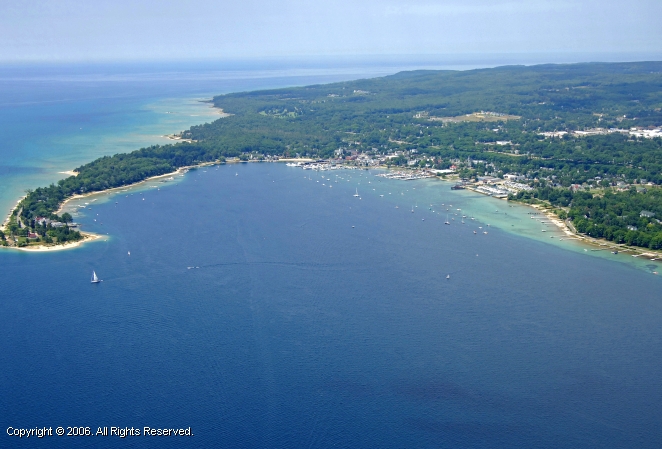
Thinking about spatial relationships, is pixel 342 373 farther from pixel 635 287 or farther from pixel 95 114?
pixel 95 114

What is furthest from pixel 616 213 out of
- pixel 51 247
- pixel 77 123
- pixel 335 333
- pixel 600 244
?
pixel 77 123

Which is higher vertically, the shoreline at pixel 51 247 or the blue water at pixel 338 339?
the shoreline at pixel 51 247

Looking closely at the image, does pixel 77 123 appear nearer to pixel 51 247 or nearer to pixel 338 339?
pixel 51 247

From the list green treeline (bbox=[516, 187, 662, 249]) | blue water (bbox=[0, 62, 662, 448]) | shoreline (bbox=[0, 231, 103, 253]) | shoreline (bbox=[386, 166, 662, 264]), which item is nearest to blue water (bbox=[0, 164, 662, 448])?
blue water (bbox=[0, 62, 662, 448])

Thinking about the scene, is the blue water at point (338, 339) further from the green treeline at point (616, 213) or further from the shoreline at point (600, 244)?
the green treeline at point (616, 213)

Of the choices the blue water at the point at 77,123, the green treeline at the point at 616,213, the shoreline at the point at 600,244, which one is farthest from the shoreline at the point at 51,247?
the green treeline at the point at 616,213
